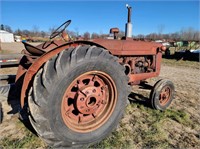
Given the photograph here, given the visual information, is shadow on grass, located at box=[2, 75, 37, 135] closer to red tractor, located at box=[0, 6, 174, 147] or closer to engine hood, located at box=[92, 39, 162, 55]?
red tractor, located at box=[0, 6, 174, 147]

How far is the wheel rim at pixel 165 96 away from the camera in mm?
3810

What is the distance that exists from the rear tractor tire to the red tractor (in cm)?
111

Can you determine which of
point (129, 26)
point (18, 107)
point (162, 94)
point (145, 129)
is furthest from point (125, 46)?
point (18, 107)

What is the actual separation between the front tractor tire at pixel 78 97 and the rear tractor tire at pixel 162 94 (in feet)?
3.61

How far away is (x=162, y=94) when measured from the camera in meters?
3.80

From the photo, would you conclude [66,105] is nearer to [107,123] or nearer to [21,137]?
[107,123]

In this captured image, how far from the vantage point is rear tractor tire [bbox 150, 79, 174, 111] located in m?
3.62

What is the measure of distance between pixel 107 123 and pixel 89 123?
27cm

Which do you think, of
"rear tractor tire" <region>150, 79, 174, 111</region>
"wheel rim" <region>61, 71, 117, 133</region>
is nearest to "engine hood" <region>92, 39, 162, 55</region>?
"rear tractor tire" <region>150, 79, 174, 111</region>

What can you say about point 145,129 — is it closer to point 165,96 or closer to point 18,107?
point 165,96

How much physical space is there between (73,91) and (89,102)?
0.93 feet

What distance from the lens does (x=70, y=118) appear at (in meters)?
2.48

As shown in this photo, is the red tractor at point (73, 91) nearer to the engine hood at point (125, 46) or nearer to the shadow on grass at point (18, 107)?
the shadow on grass at point (18, 107)

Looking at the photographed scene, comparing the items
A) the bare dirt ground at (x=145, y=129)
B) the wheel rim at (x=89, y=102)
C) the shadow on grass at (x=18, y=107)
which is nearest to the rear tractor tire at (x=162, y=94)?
the bare dirt ground at (x=145, y=129)
